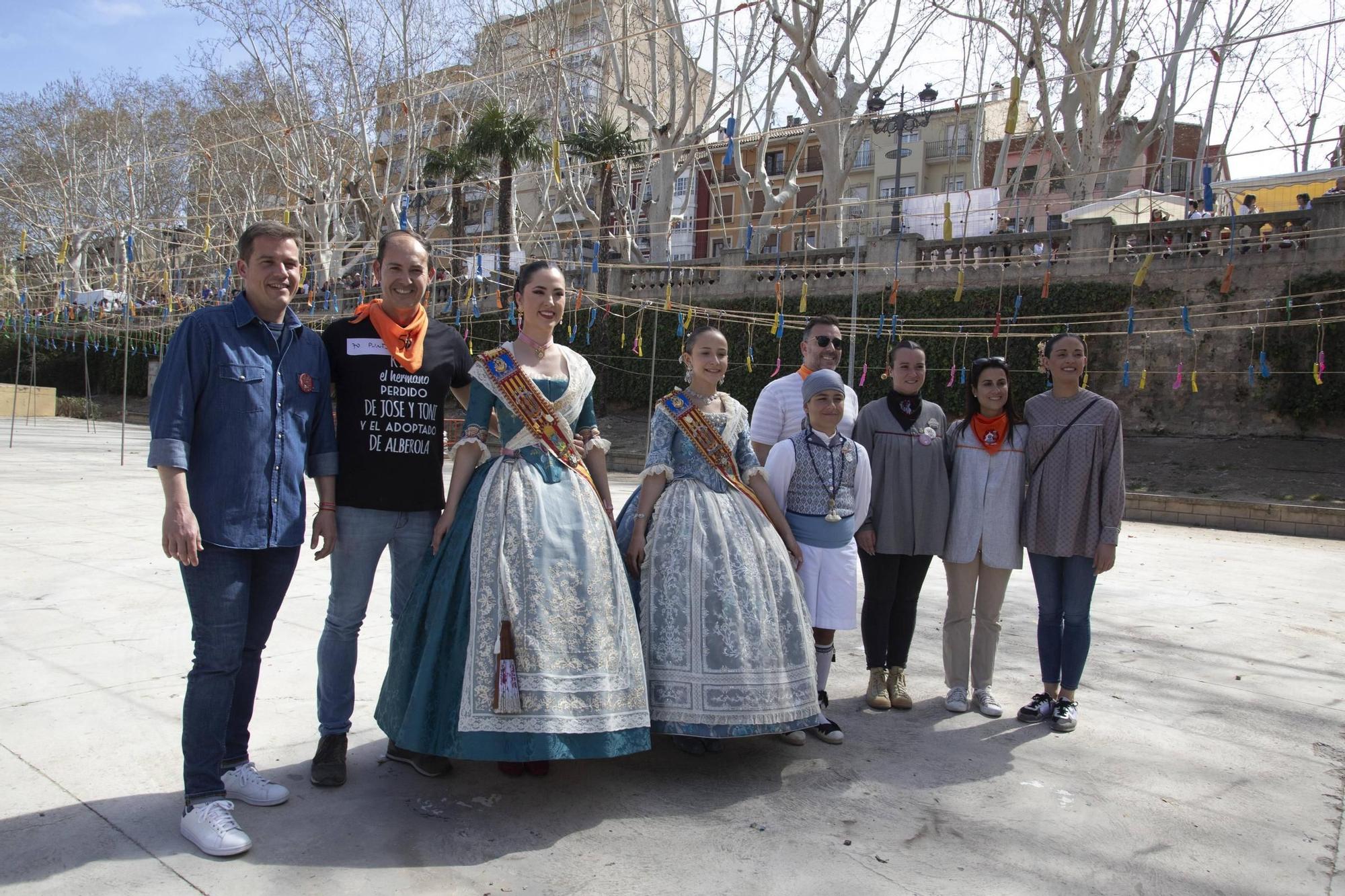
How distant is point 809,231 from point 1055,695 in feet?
93.8

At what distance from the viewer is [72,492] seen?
10.6m

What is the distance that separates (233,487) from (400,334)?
0.71 m

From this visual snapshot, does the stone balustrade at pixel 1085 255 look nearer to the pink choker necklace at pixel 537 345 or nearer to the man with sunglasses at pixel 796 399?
the man with sunglasses at pixel 796 399

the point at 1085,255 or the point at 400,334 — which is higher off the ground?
the point at 1085,255

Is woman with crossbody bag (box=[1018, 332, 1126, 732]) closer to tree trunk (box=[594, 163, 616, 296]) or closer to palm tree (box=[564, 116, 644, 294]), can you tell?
palm tree (box=[564, 116, 644, 294])

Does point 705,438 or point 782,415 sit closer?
point 705,438

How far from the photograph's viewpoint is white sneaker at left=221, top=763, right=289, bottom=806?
279 centimetres

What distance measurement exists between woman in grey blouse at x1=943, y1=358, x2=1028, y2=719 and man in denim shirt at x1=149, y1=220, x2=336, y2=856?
101 inches

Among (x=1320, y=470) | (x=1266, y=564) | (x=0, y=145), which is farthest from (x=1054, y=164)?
(x=0, y=145)

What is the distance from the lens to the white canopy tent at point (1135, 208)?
57.9 ft

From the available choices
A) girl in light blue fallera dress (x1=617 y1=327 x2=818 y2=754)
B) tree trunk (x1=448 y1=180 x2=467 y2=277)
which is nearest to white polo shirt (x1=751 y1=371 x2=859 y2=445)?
girl in light blue fallera dress (x1=617 y1=327 x2=818 y2=754)

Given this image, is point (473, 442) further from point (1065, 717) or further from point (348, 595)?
point (1065, 717)

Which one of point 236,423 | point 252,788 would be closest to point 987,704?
point 252,788

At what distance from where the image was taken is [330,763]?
2.97 meters
